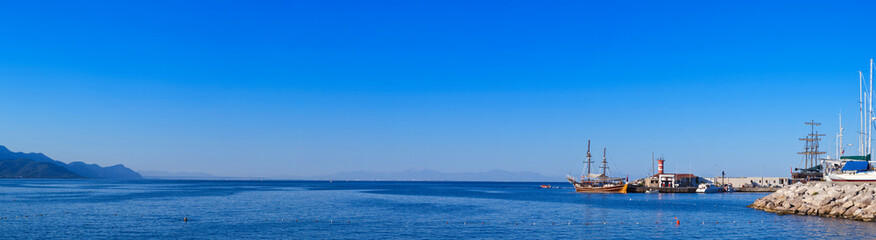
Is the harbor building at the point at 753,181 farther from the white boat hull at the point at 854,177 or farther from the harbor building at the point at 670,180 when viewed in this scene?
the white boat hull at the point at 854,177

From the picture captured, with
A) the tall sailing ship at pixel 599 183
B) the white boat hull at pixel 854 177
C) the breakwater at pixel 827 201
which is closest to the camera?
the breakwater at pixel 827 201

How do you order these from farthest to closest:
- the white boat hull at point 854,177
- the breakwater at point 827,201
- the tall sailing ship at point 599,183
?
the tall sailing ship at point 599,183 → the white boat hull at point 854,177 → the breakwater at point 827,201

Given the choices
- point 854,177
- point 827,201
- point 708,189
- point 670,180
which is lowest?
point 708,189

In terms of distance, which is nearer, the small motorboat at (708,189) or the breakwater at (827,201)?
the breakwater at (827,201)

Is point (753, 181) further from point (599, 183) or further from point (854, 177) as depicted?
point (854, 177)

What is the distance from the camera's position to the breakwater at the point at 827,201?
62.4 metres

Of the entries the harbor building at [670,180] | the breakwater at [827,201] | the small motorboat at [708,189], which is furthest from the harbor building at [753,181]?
the breakwater at [827,201]

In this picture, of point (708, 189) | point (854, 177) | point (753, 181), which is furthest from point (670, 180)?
point (854, 177)

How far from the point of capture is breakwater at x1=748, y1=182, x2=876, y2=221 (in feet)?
205

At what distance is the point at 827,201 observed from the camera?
6700 cm

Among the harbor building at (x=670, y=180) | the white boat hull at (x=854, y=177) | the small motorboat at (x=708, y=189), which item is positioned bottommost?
the small motorboat at (x=708, y=189)

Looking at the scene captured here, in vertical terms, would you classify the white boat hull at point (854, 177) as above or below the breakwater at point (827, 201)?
above

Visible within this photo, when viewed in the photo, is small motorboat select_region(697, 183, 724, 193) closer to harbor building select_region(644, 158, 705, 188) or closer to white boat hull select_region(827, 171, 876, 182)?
harbor building select_region(644, 158, 705, 188)

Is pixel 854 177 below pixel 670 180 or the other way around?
the other way around
